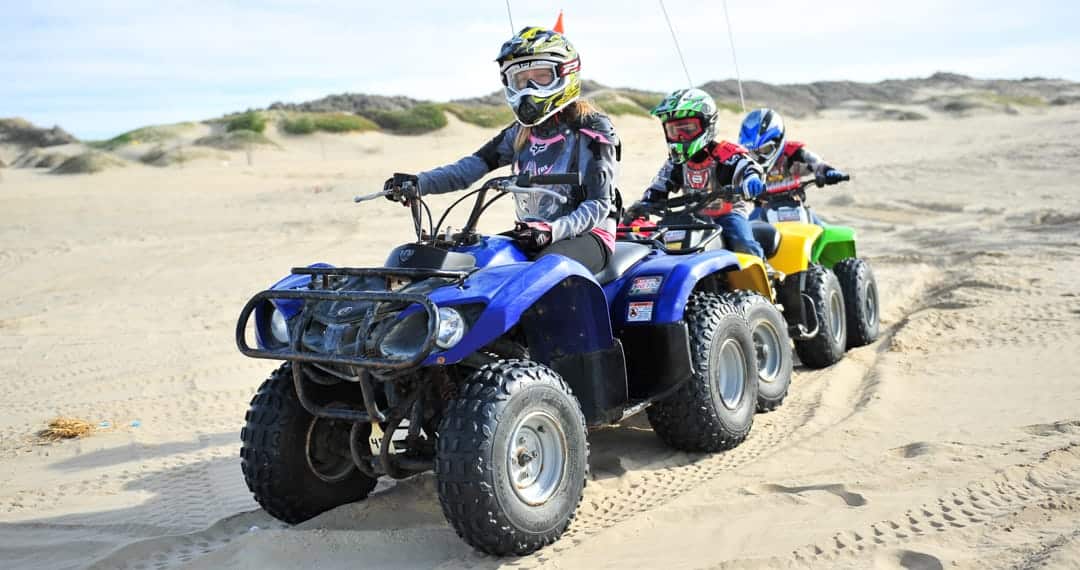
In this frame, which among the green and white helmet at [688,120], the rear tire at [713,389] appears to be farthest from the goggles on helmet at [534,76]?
the green and white helmet at [688,120]

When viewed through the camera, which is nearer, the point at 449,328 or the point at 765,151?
the point at 449,328

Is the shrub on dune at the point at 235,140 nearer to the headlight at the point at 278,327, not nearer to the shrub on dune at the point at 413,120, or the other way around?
the shrub on dune at the point at 413,120

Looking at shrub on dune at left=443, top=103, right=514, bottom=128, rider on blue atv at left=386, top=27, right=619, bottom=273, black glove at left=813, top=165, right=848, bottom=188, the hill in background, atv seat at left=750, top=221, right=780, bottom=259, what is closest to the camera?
rider on blue atv at left=386, top=27, right=619, bottom=273

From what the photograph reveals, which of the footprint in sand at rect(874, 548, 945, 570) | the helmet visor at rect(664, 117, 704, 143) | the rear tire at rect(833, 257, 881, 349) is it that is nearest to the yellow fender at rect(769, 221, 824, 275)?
the rear tire at rect(833, 257, 881, 349)

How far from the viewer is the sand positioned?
4.56m

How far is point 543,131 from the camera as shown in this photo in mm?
5891

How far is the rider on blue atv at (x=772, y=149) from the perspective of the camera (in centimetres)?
953

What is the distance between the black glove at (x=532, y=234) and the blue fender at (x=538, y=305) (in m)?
0.23

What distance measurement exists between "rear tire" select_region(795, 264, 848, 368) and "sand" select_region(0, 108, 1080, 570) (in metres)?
0.18

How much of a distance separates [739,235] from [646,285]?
72.8 inches

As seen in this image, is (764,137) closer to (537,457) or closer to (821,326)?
(821,326)

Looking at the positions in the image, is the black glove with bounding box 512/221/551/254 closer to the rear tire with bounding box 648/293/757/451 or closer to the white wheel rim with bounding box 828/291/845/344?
the rear tire with bounding box 648/293/757/451

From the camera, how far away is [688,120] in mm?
7676

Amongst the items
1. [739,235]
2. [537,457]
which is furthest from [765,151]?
[537,457]
